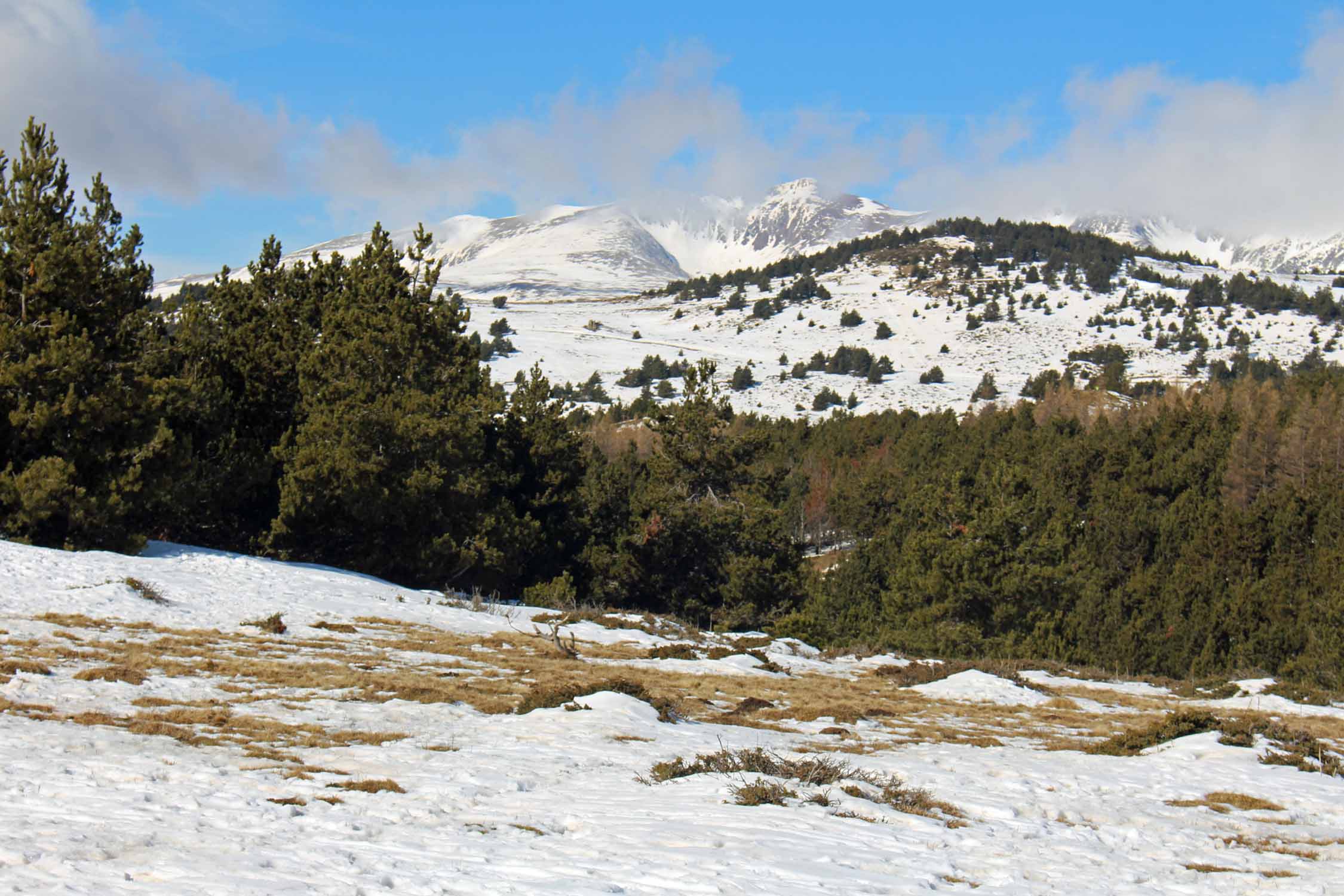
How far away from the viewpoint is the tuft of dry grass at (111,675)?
1099 centimetres

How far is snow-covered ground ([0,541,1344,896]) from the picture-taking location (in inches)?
232

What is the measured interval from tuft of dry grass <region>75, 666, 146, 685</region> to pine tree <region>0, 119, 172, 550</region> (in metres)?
12.7

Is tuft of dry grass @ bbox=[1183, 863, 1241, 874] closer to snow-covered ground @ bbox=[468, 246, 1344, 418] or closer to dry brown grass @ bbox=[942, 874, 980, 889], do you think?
dry brown grass @ bbox=[942, 874, 980, 889]

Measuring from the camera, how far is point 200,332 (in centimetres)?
3128

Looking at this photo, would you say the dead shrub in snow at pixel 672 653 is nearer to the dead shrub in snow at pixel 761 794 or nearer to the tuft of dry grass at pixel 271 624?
the tuft of dry grass at pixel 271 624

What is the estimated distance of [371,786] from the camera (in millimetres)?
7781

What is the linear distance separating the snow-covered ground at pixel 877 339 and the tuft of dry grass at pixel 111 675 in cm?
7012

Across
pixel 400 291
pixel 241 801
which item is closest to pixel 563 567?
pixel 400 291

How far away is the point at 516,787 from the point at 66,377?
19734 mm

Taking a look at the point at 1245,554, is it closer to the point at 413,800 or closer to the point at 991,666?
the point at 991,666

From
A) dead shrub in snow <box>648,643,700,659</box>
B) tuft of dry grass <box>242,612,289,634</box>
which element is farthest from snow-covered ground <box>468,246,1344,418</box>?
tuft of dry grass <box>242,612,289,634</box>

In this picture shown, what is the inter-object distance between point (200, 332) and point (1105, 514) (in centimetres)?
4112

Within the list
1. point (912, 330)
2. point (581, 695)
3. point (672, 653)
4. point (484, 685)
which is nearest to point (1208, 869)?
point (581, 695)

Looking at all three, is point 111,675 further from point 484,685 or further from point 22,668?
point 484,685
